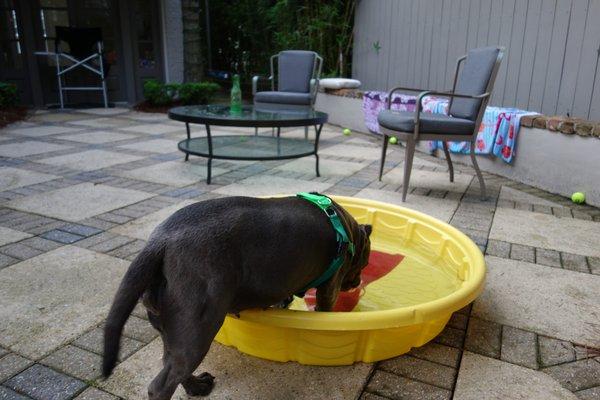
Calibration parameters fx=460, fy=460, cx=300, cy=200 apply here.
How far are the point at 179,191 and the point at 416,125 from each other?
1.75 m

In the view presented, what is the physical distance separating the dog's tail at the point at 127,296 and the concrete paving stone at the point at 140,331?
52 centimetres

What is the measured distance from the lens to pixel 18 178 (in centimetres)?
352

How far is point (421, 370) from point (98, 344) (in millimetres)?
1057

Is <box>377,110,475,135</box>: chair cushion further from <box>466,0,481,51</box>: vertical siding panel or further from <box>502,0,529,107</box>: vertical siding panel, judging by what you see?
<box>466,0,481,51</box>: vertical siding panel

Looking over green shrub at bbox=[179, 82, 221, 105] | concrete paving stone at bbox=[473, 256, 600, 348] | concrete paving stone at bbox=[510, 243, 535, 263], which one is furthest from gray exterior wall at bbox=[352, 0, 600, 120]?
green shrub at bbox=[179, 82, 221, 105]

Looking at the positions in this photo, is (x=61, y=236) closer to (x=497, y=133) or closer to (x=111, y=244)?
(x=111, y=244)

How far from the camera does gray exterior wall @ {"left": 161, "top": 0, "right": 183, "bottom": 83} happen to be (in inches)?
327

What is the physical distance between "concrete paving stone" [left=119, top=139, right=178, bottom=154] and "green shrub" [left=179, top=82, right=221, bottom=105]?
2647mm

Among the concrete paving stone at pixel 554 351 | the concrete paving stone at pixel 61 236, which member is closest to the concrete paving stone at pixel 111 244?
the concrete paving stone at pixel 61 236

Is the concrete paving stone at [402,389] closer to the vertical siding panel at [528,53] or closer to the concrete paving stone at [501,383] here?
the concrete paving stone at [501,383]

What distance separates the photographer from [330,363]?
146cm

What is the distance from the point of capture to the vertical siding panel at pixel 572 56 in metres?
4.04

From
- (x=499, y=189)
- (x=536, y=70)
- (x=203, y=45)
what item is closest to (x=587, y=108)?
(x=536, y=70)

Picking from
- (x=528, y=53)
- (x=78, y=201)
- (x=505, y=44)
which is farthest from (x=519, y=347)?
(x=505, y=44)
